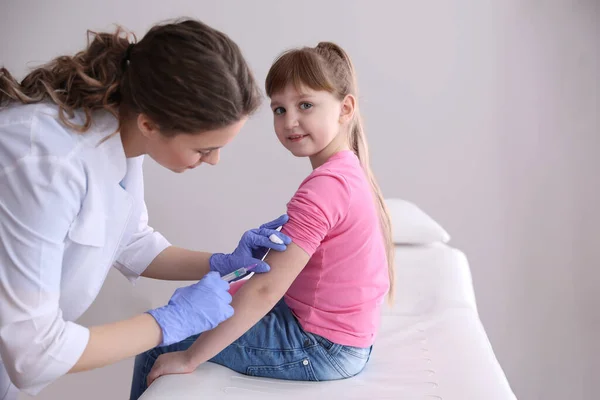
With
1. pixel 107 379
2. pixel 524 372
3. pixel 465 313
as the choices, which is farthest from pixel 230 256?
pixel 524 372

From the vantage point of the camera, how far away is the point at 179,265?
1.82 metres

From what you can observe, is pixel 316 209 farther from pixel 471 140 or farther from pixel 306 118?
pixel 471 140

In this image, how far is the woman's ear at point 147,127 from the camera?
1.34 metres

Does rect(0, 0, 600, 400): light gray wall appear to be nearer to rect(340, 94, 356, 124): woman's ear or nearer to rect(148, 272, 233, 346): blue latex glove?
rect(340, 94, 356, 124): woman's ear

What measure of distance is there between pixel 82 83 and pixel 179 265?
2.04 ft

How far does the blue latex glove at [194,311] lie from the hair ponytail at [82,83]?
15.6 inches

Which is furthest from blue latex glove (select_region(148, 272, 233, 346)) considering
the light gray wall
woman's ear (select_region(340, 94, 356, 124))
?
the light gray wall

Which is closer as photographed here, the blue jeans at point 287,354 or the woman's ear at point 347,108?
the blue jeans at point 287,354

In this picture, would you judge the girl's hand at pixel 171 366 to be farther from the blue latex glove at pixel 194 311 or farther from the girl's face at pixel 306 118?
the girl's face at pixel 306 118

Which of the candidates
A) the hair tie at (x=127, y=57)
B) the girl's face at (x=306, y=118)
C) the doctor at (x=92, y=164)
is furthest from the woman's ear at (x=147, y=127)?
the girl's face at (x=306, y=118)

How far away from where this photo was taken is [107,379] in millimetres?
2822

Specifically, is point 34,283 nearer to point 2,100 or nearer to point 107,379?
point 2,100

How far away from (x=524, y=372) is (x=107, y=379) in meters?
1.78

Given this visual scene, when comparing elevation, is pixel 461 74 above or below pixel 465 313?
above
